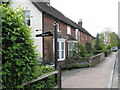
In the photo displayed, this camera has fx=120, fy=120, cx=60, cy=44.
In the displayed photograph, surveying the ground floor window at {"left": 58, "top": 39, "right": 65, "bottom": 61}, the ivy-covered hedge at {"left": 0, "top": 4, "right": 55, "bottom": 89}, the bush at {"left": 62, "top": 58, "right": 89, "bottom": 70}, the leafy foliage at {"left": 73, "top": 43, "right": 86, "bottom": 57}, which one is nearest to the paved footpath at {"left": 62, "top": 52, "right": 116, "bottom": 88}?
the bush at {"left": 62, "top": 58, "right": 89, "bottom": 70}

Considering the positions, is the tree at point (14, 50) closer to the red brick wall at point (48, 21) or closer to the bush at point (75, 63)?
the bush at point (75, 63)

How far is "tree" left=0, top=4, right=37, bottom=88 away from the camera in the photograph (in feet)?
8.89

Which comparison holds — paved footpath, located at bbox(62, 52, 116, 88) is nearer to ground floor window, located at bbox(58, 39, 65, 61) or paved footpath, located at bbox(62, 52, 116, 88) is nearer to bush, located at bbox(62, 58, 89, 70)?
bush, located at bbox(62, 58, 89, 70)

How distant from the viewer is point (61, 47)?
12859mm

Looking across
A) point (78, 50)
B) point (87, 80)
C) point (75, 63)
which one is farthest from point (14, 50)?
point (78, 50)

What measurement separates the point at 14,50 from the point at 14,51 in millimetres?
29

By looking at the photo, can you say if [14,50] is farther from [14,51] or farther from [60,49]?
[60,49]

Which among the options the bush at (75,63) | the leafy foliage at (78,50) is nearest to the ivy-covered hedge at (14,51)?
the bush at (75,63)

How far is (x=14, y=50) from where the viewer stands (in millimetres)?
2779

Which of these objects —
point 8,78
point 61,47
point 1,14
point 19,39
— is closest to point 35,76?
point 8,78

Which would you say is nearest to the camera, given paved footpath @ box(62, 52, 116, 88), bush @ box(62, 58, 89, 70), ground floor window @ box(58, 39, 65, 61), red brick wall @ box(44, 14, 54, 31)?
paved footpath @ box(62, 52, 116, 88)

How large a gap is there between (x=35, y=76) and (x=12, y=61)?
1.02 meters

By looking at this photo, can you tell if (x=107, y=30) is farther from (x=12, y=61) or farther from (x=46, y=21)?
(x=12, y=61)

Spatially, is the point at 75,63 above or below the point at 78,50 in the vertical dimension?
below
